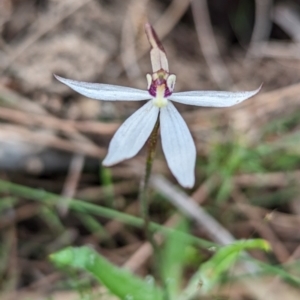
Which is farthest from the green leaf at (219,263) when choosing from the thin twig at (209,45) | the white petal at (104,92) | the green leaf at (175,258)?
the thin twig at (209,45)

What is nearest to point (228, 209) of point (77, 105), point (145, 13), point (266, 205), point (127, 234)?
point (266, 205)

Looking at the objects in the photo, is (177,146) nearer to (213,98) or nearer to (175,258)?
(213,98)

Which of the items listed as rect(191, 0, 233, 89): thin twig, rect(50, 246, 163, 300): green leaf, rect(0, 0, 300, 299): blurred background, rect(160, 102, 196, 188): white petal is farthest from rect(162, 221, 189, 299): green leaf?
rect(191, 0, 233, 89): thin twig

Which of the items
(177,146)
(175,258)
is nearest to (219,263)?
(175,258)

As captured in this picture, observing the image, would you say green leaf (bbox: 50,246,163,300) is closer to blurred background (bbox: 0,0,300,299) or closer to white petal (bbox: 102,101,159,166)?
→ blurred background (bbox: 0,0,300,299)

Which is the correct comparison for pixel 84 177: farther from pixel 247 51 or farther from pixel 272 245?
pixel 247 51

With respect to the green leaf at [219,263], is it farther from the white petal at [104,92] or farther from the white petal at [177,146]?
the white petal at [104,92]

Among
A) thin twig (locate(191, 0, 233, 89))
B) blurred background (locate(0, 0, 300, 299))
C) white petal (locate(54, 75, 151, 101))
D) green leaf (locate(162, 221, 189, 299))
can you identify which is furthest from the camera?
thin twig (locate(191, 0, 233, 89))
